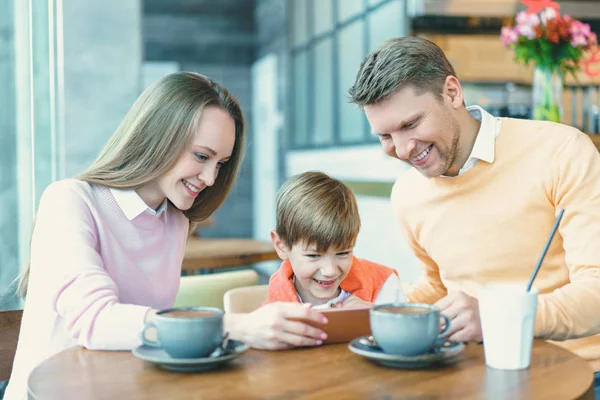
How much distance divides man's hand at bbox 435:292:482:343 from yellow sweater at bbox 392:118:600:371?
417 millimetres

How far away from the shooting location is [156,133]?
1613 mm

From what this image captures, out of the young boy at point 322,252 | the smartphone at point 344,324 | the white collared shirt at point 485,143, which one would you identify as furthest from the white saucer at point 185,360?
the white collared shirt at point 485,143

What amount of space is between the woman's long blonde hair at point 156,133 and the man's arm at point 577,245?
795 millimetres

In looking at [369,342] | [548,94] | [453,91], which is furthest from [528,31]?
[369,342]

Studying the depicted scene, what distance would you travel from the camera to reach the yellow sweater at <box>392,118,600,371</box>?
1.64 meters

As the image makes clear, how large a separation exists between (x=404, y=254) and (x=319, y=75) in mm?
2988

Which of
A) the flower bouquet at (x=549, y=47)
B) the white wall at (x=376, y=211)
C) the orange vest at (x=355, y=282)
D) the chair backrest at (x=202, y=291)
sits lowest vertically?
the white wall at (x=376, y=211)

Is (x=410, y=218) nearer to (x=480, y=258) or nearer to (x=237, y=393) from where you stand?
(x=480, y=258)

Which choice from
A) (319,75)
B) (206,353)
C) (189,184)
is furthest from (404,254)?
(206,353)

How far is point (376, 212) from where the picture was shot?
19.7 ft

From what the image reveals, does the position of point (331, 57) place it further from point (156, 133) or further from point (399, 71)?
point (156, 133)

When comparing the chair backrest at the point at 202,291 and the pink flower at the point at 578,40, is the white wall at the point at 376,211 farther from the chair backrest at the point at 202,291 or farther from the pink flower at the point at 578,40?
the chair backrest at the point at 202,291

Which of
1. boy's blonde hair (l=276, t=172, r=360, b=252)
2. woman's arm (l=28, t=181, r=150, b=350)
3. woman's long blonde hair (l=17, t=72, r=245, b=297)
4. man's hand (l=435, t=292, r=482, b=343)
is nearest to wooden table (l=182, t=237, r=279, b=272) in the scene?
boy's blonde hair (l=276, t=172, r=360, b=252)

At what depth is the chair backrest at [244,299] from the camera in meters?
1.88
